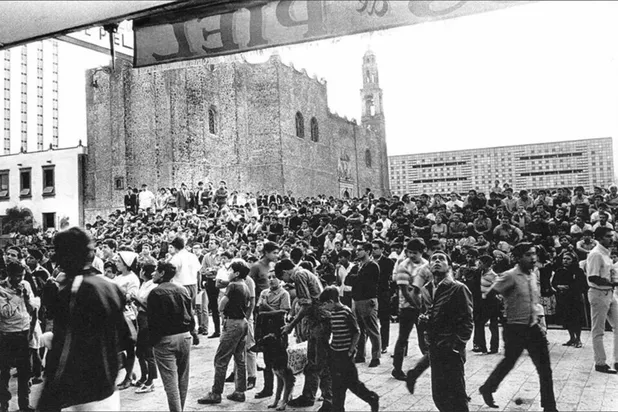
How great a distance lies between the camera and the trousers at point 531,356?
5438 millimetres

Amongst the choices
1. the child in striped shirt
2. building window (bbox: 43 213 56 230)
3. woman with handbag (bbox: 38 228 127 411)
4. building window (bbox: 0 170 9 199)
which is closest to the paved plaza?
the child in striped shirt

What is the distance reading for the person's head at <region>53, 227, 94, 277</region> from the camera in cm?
317

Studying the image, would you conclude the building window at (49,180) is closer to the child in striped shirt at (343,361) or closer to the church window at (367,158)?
the church window at (367,158)

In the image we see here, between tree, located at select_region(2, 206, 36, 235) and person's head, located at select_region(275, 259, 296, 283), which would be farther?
tree, located at select_region(2, 206, 36, 235)

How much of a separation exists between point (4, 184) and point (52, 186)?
426cm

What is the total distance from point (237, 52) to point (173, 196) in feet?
74.9

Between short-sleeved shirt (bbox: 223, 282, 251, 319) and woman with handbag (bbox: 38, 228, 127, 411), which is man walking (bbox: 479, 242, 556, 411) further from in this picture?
woman with handbag (bbox: 38, 228, 127, 411)

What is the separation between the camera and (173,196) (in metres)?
25.5

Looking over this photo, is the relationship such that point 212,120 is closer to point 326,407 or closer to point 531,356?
point 326,407

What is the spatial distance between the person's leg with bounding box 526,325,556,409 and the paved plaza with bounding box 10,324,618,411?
0.65 metres

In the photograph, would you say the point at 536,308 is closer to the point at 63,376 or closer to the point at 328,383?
the point at 328,383

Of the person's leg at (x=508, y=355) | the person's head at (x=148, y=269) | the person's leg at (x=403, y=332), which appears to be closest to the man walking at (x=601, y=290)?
the person's leg at (x=508, y=355)

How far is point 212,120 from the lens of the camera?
36.2 m

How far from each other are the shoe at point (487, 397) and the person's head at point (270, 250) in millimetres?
3333
